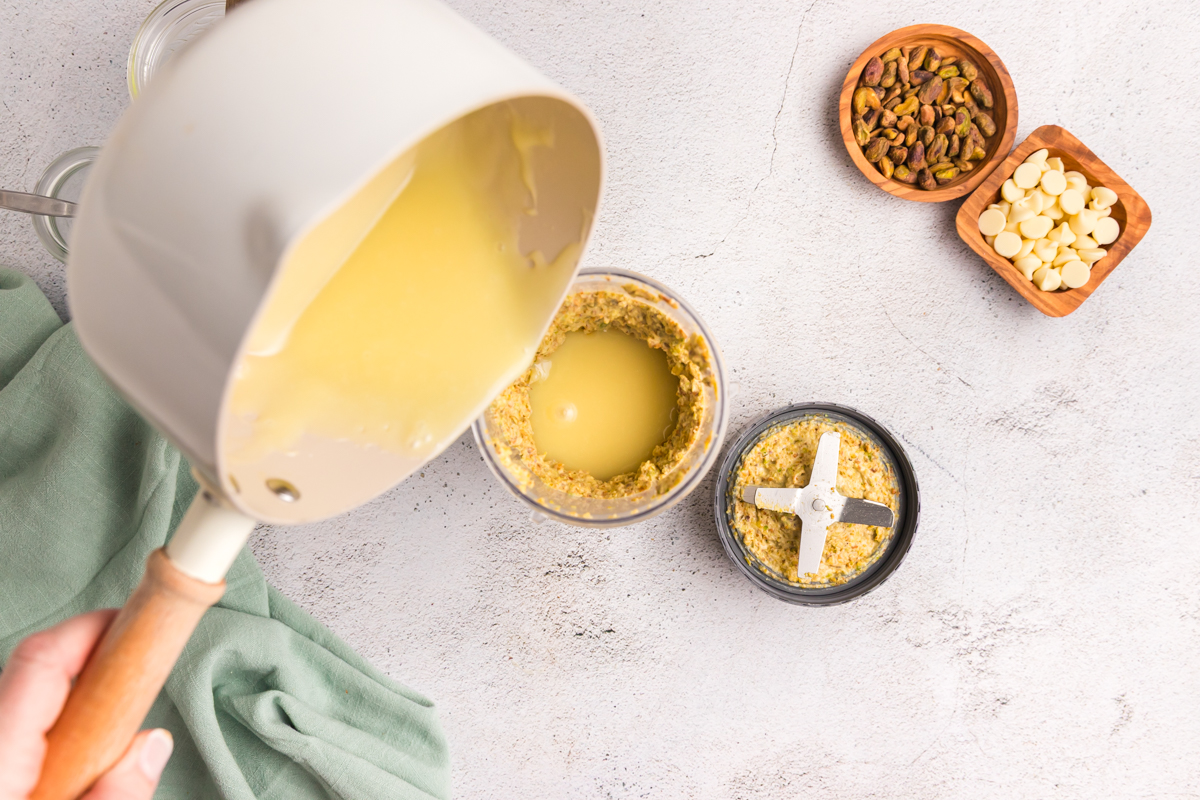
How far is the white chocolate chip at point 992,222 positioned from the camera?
138 centimetres

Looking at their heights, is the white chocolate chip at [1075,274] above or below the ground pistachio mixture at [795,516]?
above

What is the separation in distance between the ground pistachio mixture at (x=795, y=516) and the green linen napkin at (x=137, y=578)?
2.39 feet

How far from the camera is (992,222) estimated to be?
138cm

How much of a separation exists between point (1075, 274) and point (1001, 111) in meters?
0.32

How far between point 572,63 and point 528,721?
122 centimetres

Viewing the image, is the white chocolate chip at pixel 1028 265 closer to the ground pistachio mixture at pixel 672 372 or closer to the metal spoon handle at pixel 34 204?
the ground pistachio mixture at pixel 672 372

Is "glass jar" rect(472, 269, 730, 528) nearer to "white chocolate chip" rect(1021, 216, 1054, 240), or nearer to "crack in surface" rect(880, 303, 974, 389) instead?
"crack in surface" rect(880, 303, 974, 389)

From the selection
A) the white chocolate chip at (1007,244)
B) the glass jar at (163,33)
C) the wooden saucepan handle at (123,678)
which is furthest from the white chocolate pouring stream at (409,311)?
the white chocolate chip at (1007,244)

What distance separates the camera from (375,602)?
4.74 feet

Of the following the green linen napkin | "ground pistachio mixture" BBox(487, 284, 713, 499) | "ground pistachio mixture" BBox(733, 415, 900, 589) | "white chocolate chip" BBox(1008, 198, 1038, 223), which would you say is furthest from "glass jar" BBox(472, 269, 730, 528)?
"white chocolate chip" BBox(1008, 198, 1038, 223)

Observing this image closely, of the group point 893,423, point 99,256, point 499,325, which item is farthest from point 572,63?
point 99,256

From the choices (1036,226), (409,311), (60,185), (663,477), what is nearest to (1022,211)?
(1036,226)

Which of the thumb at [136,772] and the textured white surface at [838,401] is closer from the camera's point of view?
the thumb at [136,772]

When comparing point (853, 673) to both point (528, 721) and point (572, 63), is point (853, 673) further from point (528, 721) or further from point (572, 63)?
point (572, 63)
